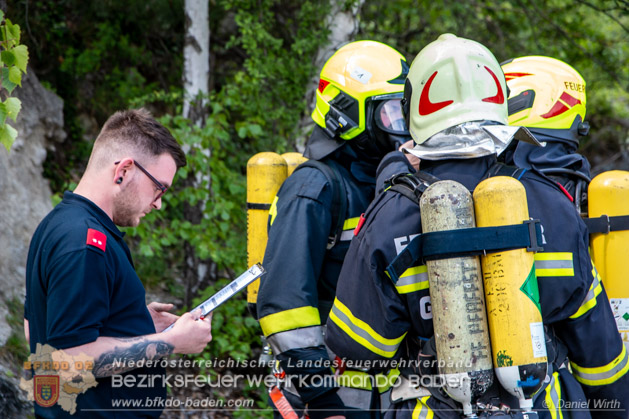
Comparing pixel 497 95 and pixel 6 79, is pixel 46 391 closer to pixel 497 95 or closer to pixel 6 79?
pixel 6 79

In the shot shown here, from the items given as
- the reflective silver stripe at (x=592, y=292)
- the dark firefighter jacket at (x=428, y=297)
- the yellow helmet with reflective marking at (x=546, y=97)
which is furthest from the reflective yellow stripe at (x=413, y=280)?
the yellow helmet with reflective marking at (x=546, y=97)

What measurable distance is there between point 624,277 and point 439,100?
1.36m

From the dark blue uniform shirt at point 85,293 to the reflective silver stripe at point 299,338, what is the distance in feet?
1.80

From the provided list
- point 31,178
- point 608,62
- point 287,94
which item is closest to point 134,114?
point 287,94

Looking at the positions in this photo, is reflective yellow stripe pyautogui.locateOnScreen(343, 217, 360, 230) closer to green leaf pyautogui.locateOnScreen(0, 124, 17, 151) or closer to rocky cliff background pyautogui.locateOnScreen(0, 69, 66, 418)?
green leaf pyautogui.locateOnScreen(0, 124, 17, 151)

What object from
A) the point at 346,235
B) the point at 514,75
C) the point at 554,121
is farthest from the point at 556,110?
the point at 346,235

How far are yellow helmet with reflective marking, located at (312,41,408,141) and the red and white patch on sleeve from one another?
1322mm

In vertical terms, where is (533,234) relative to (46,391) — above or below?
above

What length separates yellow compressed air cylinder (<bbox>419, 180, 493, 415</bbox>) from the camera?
1.78 m

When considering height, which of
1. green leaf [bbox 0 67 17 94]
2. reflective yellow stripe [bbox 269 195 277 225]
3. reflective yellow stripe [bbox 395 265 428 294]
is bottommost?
reflective yellow stripe [bbox 395 265 428 294]

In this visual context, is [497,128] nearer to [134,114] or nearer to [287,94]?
[134,114]

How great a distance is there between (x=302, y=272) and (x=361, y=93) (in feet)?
3.20

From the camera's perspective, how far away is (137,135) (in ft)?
7.29

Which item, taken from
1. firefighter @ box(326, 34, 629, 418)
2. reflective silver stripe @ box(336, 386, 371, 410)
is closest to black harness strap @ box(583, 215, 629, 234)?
firefighter @ box(326, 34, 629, 418)
